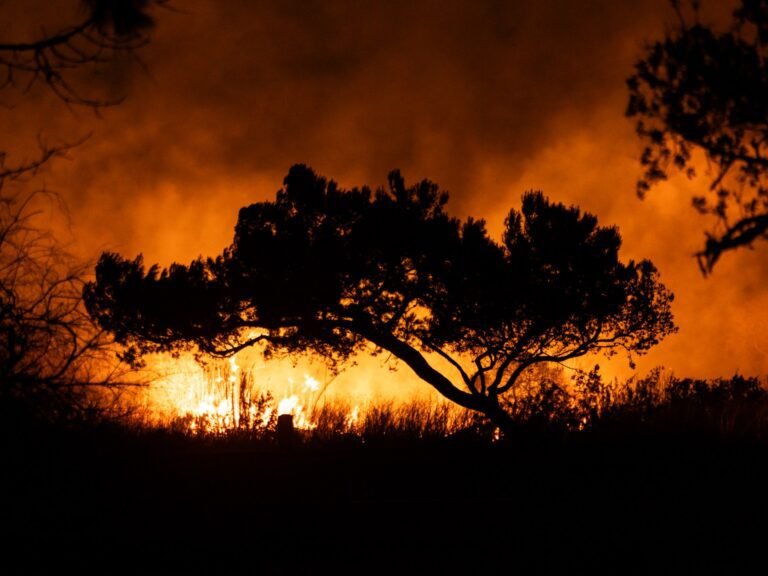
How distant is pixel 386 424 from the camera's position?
13.4 m

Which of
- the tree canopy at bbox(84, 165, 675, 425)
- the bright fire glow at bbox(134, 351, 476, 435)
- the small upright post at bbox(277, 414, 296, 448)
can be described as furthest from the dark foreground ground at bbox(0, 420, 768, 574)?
the tree canopy at bbox(84, 165, 675, 425)

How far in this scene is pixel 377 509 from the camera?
7988 mm

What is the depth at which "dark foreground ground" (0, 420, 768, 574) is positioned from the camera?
6.34 metres

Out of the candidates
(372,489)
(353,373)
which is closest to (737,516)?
(372,489)

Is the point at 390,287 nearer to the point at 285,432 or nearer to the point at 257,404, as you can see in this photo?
the point at 257,404

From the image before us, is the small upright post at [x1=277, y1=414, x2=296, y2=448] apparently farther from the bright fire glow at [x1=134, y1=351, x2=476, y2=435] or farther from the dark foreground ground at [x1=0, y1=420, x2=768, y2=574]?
the bright fire glow at [x1=134, y1=351, x2=476, y2=435]

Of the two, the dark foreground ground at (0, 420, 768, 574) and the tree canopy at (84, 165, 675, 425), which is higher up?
the tree canopy at (84, 165, 675, 425)

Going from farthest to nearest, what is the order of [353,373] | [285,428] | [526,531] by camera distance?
[353,373] < [285,428] < [526,531]

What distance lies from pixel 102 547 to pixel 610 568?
4750mm

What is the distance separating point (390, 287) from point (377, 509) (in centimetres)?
790

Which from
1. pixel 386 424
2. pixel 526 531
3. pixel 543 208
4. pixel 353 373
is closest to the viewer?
pixel 526 531

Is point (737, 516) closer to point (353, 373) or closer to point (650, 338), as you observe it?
point (650, 338)

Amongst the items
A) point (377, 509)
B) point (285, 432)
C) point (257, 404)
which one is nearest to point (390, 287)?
point (257, 404)

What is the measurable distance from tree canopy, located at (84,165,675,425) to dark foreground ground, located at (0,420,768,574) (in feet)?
13.5
